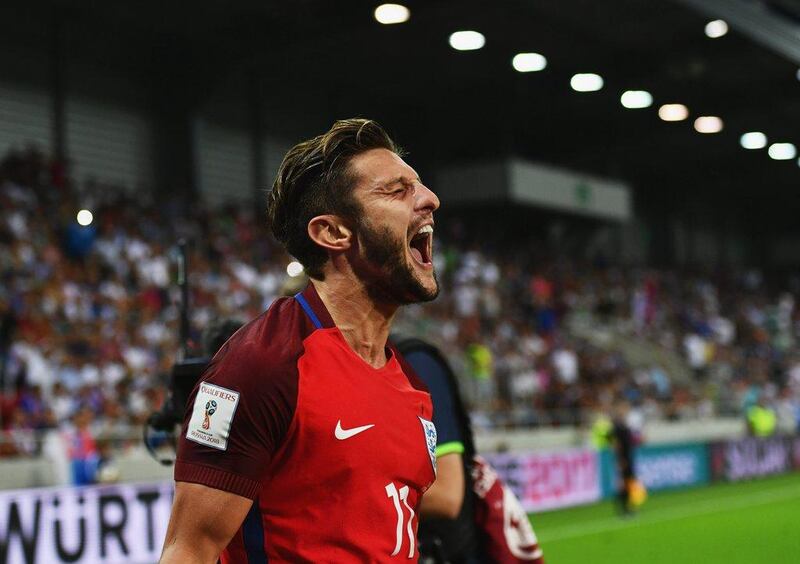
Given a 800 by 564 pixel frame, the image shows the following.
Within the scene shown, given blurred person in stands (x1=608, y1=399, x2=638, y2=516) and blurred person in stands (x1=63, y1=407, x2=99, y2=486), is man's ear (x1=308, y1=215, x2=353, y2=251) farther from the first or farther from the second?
blurred person in stands (x1=608, y1=399, x2=638, y2=516)

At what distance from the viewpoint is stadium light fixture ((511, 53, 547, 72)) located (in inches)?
1057

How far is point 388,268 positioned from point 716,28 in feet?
74.5

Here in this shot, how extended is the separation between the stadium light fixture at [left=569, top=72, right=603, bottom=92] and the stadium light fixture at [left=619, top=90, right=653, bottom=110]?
2.49 ft

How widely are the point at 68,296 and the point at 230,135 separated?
12767 millimetres

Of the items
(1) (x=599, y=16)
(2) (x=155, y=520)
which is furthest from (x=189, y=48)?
(2) (x=155, y=520)

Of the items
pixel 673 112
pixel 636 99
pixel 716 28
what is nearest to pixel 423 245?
pixel 716 28

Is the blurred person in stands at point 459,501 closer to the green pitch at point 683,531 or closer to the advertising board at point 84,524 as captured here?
the advertising board at point 84,524

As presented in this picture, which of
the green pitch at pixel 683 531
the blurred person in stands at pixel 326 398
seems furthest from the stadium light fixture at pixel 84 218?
the green pitch at pixel 683 531

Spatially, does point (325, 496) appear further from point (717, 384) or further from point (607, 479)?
point (717, 384)

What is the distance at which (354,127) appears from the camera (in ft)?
9.09

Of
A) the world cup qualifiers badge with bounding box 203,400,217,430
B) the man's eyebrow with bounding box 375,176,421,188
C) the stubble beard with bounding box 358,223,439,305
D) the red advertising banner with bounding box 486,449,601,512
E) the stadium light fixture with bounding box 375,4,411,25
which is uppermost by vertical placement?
the stadium light fixture with bounding box 375,4,411,25

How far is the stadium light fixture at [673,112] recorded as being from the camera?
3039 cm

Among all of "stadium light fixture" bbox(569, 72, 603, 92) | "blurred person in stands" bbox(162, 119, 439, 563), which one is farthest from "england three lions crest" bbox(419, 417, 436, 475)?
"stadium light fixture" bbox(569, 72, 603, 92)

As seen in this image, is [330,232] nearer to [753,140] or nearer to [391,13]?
[391,13]
